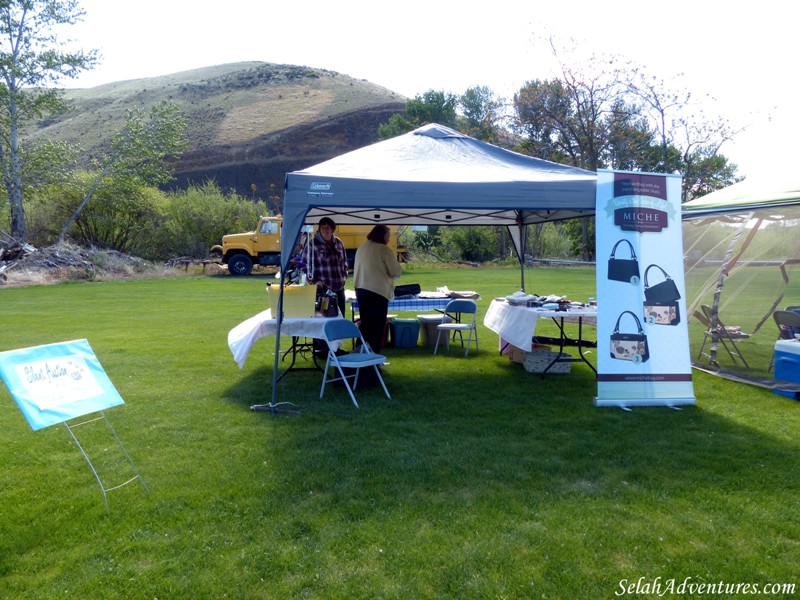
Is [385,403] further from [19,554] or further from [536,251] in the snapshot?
[536,251]

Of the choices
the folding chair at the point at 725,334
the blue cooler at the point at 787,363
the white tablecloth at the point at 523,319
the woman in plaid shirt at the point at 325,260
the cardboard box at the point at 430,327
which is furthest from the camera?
the cardboard box at the point at 430,327

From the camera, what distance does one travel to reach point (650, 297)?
5.31 meters

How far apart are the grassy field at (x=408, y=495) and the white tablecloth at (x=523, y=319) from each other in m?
0.48

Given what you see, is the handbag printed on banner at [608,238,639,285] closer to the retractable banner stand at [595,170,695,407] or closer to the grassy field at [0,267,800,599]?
the retractable banner stand at [595,170,695,407]

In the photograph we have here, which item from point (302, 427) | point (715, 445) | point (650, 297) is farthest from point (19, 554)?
point (650, 297)

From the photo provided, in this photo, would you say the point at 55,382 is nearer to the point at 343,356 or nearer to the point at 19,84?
the point at 343,356

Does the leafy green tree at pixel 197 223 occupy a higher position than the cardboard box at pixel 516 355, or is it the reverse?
the leafy green tree at pixel 197 223

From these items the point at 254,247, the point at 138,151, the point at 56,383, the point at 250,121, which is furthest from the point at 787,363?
the point at 250,121

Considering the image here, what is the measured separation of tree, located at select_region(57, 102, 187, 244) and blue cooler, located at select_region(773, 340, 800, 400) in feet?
83.6

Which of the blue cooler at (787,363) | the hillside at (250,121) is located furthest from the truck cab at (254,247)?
the hillside at (250,121)

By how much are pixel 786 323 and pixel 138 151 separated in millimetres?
26484

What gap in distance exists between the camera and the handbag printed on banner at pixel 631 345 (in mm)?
5238

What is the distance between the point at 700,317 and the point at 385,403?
12.9ft

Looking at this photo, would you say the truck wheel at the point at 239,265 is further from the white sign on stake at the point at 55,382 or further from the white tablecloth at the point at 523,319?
the white sign on stake at the point at 55,382
